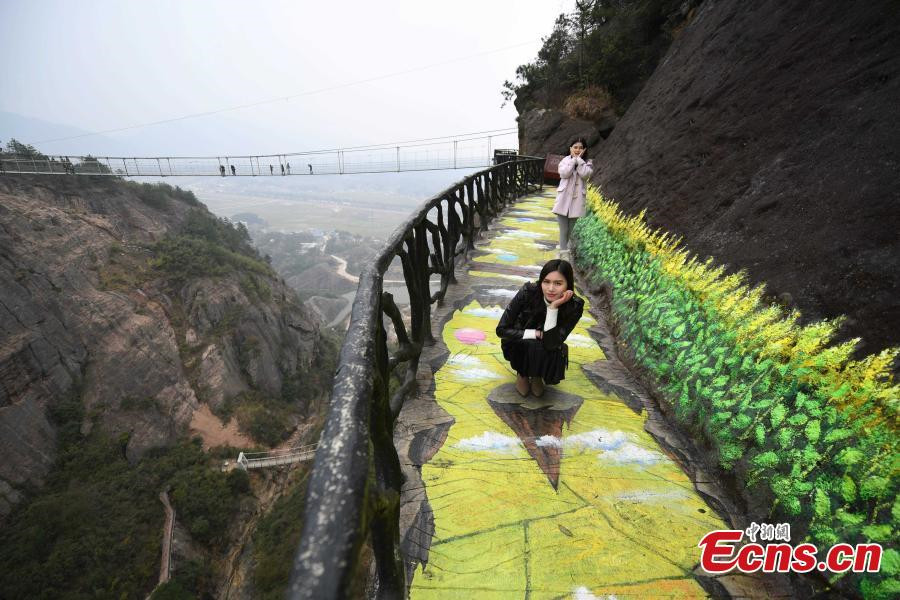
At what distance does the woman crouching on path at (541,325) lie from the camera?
232 cm

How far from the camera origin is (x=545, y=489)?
204 cm

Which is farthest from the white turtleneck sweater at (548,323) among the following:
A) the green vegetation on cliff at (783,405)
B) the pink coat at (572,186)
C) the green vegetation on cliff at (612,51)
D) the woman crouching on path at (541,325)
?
the green vegetation on cliff at (612,51)

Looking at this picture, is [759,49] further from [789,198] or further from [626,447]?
[626,447]

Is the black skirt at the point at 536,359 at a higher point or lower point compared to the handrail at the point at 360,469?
lower

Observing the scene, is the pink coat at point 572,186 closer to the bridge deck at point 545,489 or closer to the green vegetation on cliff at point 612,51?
the bridge deck at point 545,489

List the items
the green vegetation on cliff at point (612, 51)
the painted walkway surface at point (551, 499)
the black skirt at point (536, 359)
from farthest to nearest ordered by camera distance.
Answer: the green vegetation on cliff at point (612, 51), the black skirt at point (536, 359), the painted walkway surface at point (551, 499)

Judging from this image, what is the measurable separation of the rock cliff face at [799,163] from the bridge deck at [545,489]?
110cm

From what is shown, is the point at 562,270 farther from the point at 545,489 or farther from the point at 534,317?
the point at 545,489

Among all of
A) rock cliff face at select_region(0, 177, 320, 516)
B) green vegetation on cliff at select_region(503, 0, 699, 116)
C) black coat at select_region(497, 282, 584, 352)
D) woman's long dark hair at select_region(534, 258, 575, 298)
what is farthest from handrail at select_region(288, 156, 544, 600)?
rock cliff face at select_region(0, 177, 320, 516)

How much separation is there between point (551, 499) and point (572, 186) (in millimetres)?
3745

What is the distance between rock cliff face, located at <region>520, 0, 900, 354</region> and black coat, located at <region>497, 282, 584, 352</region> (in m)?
1.16

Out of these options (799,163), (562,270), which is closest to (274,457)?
(562,270)

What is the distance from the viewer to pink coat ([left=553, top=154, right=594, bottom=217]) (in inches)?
178

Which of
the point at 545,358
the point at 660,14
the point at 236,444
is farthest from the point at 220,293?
the point at 545,358
